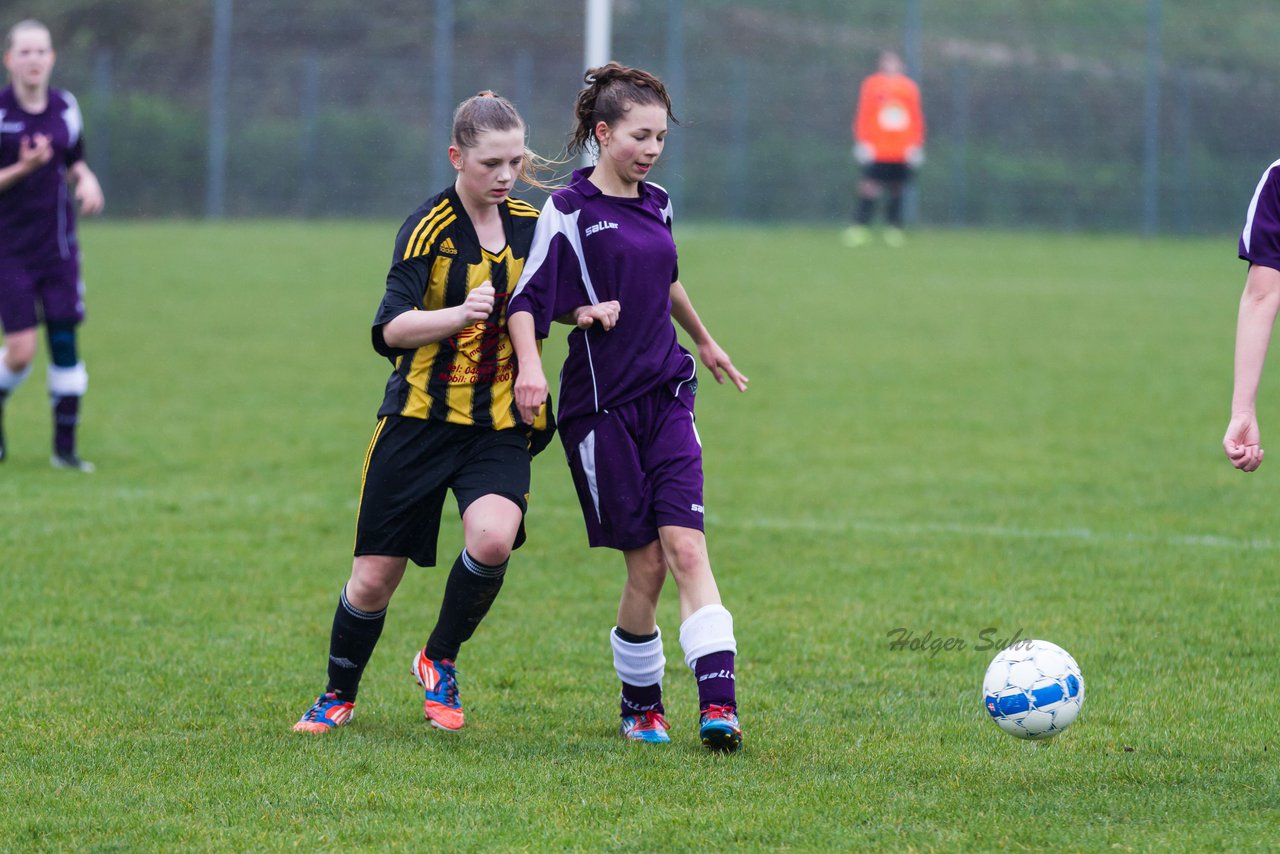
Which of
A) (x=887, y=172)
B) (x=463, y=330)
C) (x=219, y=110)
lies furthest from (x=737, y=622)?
(x=219, y=110)

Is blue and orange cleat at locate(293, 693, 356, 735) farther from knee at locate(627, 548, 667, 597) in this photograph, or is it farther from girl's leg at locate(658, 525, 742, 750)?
girl's leg at locate(658, 525, 742, 750)

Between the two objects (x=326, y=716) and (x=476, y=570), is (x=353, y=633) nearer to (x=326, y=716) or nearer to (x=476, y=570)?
(x=326, y=716)

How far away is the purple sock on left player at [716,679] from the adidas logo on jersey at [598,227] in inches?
44.7

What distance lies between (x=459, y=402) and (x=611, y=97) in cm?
89

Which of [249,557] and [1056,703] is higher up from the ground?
[1056,703]

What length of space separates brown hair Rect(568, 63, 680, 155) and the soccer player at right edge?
4.87 feet

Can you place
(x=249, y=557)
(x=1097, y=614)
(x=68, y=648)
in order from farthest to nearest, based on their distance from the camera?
(x=249, y=557), (x=1097, y=614), (x=68, y=648)

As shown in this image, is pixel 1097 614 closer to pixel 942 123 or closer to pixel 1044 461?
pixel 1044 461

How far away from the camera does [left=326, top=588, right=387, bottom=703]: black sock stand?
14.7 ft

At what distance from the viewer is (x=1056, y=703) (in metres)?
4.08

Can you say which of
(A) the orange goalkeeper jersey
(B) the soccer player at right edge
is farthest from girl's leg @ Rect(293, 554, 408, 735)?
(A) the orange goalkeeper jersey

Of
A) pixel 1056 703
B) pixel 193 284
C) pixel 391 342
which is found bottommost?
pixel 193 284

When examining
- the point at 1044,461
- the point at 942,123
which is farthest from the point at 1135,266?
the point at 1044,461

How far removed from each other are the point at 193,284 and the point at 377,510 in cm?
1482
